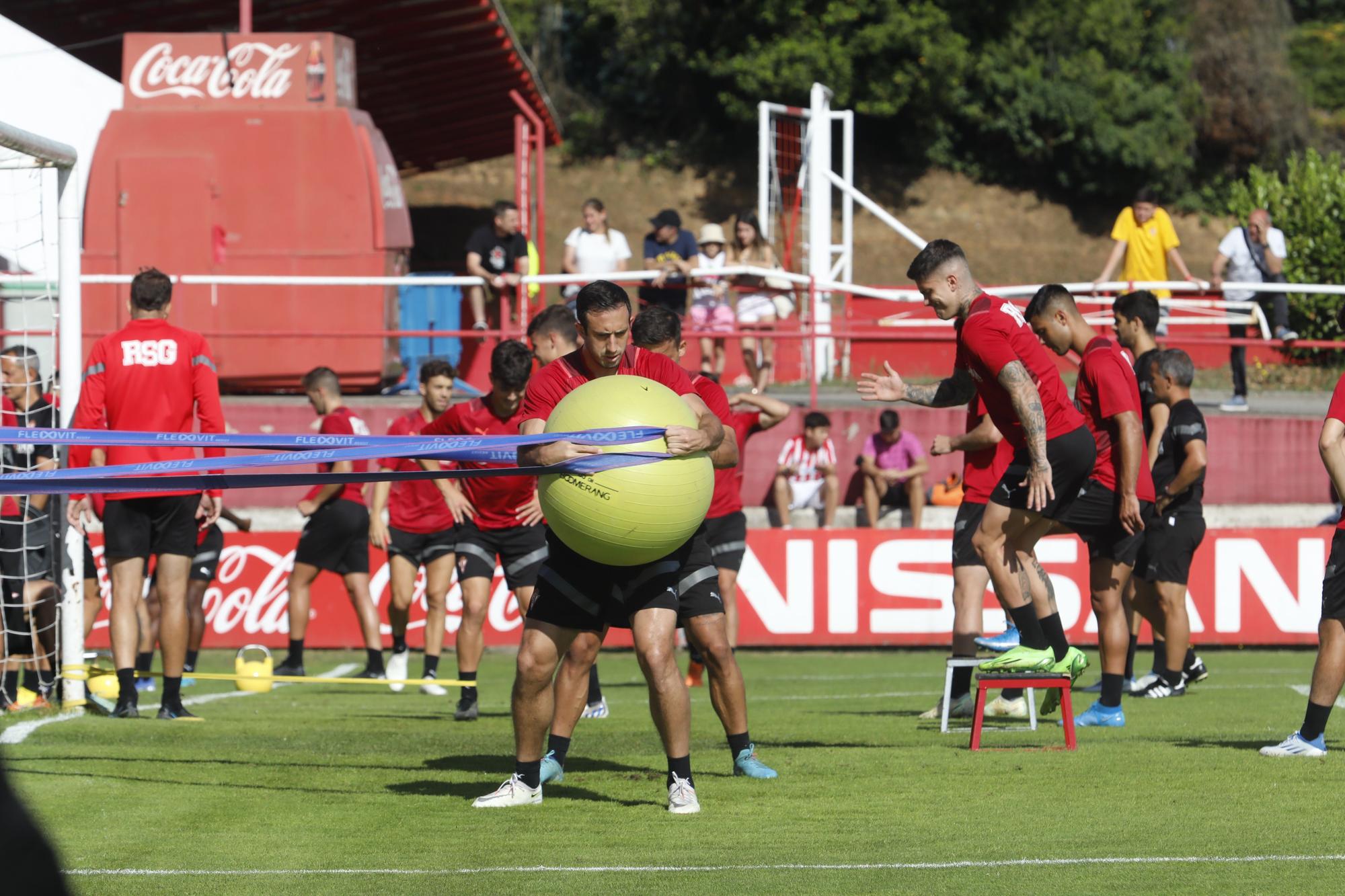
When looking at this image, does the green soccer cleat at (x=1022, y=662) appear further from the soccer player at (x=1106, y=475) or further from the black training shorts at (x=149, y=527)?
the black training shorts at (x=149, y=527)

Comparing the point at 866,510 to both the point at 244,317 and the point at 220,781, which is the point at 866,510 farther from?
the point at 220,781

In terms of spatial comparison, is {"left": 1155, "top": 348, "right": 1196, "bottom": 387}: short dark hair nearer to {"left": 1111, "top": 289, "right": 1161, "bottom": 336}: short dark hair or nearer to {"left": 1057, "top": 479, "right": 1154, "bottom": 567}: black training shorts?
{"left": 1111, "top": 289, "right": 1161, "bottom": 336}: short dark hair

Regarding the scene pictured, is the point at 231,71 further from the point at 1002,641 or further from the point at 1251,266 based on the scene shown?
the point at 1002,641

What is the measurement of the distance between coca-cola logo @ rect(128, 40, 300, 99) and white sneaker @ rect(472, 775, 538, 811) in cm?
1422

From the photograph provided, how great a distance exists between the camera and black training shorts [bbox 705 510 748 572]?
35.0ft

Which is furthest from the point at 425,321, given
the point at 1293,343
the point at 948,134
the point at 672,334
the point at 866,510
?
the point at 948,134

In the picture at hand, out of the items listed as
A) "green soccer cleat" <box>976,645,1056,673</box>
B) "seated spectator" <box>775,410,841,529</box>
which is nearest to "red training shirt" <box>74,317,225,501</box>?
"green soccer cleat" <box>976,645,1056,673</box>

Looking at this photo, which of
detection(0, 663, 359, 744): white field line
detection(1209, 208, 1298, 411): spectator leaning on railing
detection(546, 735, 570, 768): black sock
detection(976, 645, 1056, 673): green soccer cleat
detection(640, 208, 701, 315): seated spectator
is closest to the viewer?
detection(546, 735, 570, 768): black sock

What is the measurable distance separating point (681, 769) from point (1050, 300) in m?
3.62

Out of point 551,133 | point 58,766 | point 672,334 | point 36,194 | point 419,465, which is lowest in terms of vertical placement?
point 58,766

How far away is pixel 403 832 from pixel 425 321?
59.7 ft

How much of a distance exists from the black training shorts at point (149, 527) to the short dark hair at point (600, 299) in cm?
378

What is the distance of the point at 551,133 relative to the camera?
29.8 m

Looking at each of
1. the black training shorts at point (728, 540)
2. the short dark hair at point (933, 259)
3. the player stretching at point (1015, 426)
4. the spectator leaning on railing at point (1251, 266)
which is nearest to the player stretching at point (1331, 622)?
the player stretching at point (1015, 426)
